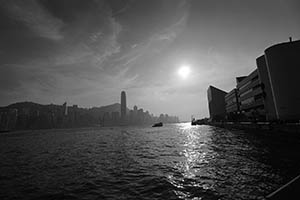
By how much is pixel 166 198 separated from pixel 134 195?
6.74 feet

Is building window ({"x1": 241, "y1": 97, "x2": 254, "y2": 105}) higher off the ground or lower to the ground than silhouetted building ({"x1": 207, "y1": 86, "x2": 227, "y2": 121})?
lower

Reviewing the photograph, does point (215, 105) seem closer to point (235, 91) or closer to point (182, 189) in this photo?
point (235, 91)

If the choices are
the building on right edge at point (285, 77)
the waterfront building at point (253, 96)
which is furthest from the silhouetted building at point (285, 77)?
the waterfront building at point (253, 96)

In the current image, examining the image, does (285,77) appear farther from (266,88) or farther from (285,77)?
(266,88)

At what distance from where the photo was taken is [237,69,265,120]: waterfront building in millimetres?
70294

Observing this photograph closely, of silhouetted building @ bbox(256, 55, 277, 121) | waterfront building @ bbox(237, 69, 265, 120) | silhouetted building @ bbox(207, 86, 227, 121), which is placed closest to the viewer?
silhouetted building @ bbox(256, 55, 277, 121)

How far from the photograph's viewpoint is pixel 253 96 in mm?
76938

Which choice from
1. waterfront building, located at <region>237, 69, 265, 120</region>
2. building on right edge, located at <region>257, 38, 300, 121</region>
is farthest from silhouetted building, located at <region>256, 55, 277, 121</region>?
building on right edge, located at <region>257, 38, 300, 121</region>

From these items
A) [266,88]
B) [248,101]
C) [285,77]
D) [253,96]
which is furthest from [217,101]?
[285,77]

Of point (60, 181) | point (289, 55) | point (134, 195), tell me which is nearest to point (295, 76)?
point (289, 55)

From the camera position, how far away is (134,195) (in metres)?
9.42

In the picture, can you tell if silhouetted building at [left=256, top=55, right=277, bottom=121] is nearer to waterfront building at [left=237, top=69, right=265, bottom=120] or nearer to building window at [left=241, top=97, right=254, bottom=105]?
waterfront building at [left=237, top=69, right=265, bottom=120]

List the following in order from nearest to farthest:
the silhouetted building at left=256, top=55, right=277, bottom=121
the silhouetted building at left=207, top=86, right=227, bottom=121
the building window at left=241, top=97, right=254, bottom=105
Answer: the silhouetted building at left=256, top=55, right=277, bottom=121, the building window at left=241, top=97, right=254, bottom=105, the silhouetted building at left=207, top=86, right=227, bottom=121

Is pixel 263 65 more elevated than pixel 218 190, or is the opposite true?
pixel 263 65
